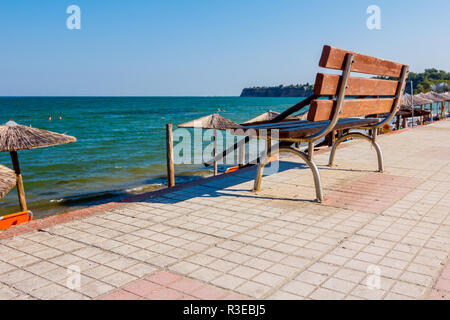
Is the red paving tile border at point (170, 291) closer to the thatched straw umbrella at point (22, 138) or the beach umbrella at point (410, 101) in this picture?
the thatched straw umbrella at point (22, 138)

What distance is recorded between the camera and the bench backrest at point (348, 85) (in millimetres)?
4242

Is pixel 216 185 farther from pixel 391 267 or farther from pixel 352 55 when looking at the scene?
pixel 391 267

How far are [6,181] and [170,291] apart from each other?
4000 mm

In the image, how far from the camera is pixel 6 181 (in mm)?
5566

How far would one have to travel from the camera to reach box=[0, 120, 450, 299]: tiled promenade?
2.74 meters

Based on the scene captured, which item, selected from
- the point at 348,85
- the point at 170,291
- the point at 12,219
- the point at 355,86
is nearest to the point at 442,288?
the point at 170,291

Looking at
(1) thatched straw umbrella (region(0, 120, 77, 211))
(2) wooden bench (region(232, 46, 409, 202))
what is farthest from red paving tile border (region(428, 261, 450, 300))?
(1) thatched straw umbrella (region(0, 120, 77, 211))

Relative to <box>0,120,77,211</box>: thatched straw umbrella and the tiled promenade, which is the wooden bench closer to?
the tiled promenade

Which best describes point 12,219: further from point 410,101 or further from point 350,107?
point 410,101

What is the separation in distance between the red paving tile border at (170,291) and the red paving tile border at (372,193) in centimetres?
253

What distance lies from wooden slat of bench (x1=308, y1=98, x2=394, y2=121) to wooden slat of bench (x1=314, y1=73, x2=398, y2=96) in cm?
11

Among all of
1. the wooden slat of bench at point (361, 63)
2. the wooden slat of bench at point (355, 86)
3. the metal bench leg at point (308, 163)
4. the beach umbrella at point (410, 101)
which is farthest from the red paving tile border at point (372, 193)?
the beach umbrella at point (410, 101)
